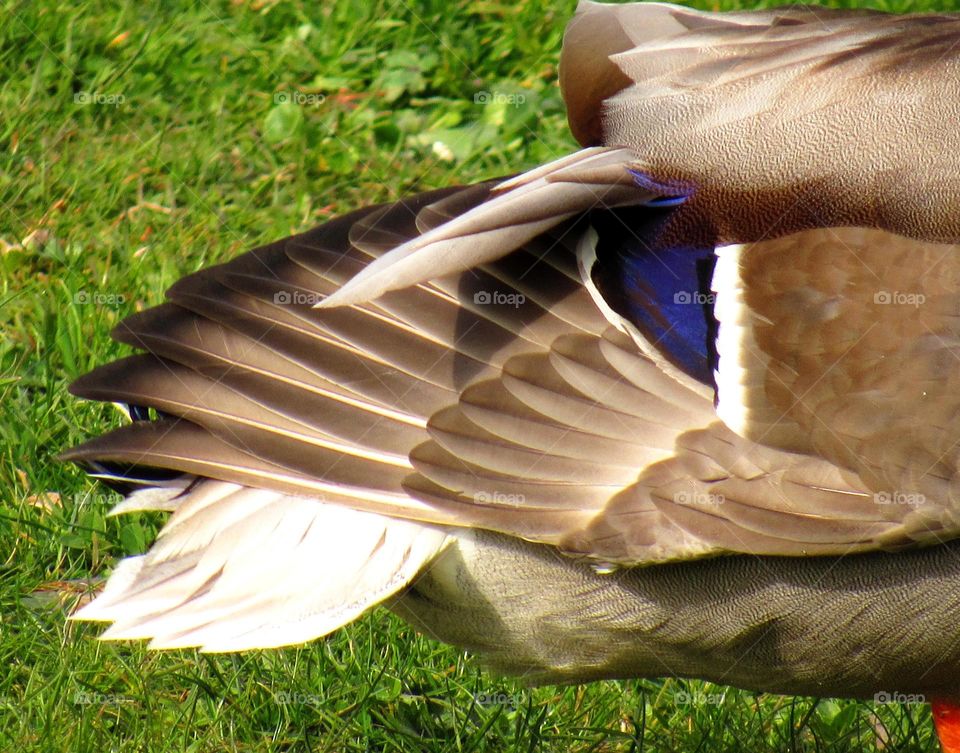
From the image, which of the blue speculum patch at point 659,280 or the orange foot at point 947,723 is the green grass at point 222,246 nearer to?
the orange foot at point 947,723

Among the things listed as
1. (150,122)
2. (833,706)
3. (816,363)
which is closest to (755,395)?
(816,363)

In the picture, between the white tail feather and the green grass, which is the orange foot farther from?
the white tail feather

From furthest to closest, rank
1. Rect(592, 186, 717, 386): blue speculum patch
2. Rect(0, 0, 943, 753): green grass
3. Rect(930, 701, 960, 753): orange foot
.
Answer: Rect(0, 0, 943, 753): green grass, Rect(930, 701, 960, 753): orange foot, Rect(592, 186, 717, 386): blue speculum patch

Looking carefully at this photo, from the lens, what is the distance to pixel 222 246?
4.91 meters

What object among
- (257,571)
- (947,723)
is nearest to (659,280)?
(257,571)

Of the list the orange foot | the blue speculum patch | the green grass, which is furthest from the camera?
the green grass

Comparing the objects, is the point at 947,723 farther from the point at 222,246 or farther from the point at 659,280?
the point at 222,246

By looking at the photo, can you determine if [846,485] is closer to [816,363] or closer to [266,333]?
[816,363]

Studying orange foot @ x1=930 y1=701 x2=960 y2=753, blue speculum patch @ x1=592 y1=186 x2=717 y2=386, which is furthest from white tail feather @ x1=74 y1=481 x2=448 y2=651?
orange foot @ x1=930 y1=701 x2=960 y2=753

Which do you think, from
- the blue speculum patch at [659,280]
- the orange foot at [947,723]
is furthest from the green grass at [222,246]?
the blue speculum patch at [659,280]

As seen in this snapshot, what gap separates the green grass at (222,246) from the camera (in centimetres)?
360

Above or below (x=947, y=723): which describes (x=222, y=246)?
above

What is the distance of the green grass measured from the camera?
360 centimetres

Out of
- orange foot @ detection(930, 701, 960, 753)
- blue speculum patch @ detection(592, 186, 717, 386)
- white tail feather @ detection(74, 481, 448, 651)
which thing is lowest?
orange foot @ detection(930, 701, 960, 753)
